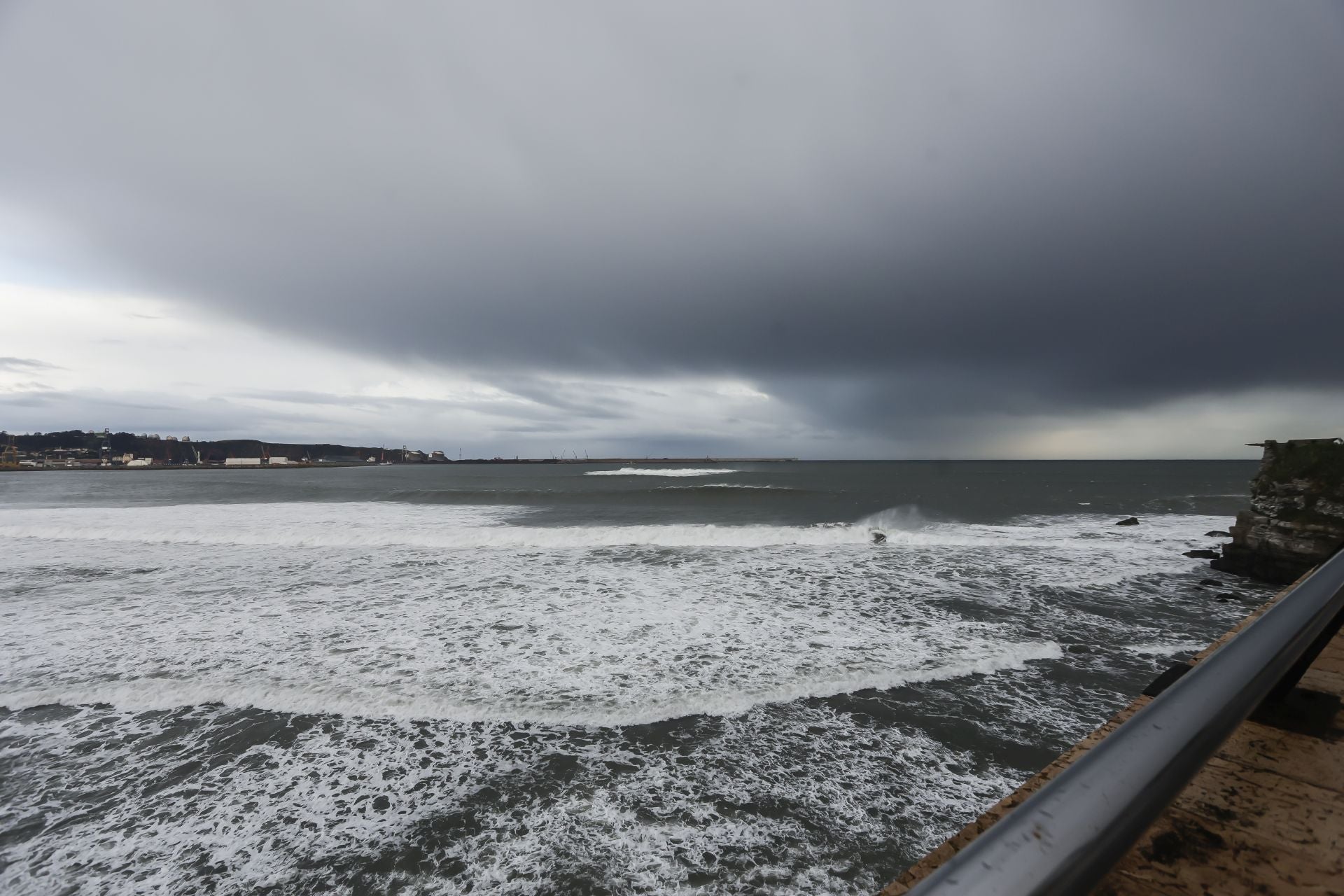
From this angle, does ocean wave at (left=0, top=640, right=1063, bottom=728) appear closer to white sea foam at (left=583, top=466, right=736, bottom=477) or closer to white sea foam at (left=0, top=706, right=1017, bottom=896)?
white sea foam at (left=0, top=706, right=1017, bottom=896)

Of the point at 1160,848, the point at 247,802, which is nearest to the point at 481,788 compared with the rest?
the point at 247,802

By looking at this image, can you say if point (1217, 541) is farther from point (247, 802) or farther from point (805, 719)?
point (247, 802)

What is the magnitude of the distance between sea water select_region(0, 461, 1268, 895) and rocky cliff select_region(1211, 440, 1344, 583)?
1330 mm

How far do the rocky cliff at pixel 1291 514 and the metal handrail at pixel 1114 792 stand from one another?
16.6 meters

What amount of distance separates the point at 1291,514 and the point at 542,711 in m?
17.5

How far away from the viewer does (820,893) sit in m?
3.63

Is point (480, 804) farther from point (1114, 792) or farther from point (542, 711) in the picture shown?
point (1114, 792)

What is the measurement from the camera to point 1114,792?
0.77 m

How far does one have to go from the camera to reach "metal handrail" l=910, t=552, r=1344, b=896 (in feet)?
1.92

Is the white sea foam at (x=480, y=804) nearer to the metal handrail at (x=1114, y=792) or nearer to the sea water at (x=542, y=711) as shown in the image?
the sea water at (x=542, y=711)

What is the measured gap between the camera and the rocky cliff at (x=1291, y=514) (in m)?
12.1

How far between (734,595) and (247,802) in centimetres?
805

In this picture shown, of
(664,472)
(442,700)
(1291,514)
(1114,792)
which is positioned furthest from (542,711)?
(664,472)

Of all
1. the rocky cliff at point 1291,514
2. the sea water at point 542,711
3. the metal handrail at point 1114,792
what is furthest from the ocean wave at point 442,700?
the rocky cliff at point 1291,514
